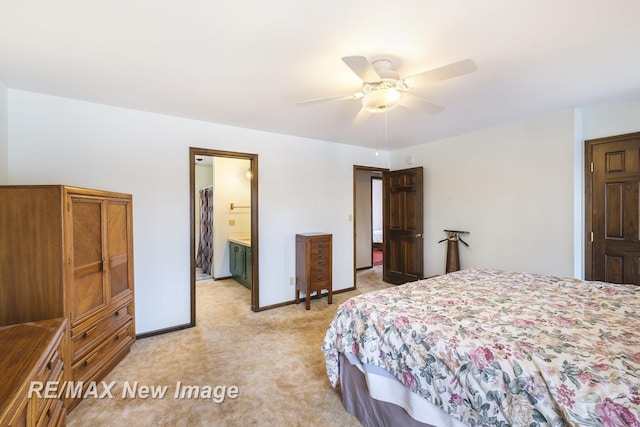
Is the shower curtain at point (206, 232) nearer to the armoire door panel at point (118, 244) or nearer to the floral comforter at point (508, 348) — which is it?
the armoire door panel at point (118, 244)

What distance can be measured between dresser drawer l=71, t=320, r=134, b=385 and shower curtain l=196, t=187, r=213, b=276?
2.86 meters

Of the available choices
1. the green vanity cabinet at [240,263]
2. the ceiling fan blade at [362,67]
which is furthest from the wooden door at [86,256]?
the green vanity cabinet at [240,263]

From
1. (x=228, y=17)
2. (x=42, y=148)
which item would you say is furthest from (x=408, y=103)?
(x=42, y=148)

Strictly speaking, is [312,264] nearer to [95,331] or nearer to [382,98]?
[95,331]

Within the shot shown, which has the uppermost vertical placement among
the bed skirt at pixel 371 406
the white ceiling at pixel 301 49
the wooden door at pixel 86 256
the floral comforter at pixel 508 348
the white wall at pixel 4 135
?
the white ceiling at pixel 301 49

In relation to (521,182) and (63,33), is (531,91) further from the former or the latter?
(63,33)

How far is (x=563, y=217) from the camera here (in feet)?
9.63

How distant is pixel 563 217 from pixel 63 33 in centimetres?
437

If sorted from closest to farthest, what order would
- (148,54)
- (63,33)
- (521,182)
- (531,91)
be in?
(63,33) < (148,54) < (531,91) < (521,182)

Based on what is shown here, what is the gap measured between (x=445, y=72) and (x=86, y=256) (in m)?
2.66

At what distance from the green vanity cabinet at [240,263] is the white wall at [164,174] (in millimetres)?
867

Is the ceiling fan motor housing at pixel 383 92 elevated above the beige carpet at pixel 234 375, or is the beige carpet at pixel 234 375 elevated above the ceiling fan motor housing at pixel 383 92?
the ceiling fan motor housing at pixel 383 92

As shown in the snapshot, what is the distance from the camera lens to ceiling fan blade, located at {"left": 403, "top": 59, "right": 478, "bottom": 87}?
4.91ft

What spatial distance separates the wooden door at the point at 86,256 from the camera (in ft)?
6.06
